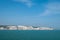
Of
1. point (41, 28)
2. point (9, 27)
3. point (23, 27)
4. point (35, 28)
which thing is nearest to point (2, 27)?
point (9, 27)

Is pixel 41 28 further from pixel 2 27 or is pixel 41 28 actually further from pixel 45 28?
pixel 2 27

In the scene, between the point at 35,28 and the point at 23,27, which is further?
the point at 35,28

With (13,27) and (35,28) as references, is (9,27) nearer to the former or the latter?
(13,27)

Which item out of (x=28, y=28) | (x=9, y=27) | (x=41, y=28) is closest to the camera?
(x=9, y=27)

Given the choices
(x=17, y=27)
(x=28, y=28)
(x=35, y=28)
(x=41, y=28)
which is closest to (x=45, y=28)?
(x=41, y=28)

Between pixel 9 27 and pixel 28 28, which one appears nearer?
pixel 9 27

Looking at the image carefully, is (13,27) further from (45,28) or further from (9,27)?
(45,28)

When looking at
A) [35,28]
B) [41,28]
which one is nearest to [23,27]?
[35,28]

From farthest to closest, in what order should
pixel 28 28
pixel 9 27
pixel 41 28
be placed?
pixel 41 28 < pixel 28 28 < pixel 9 27
